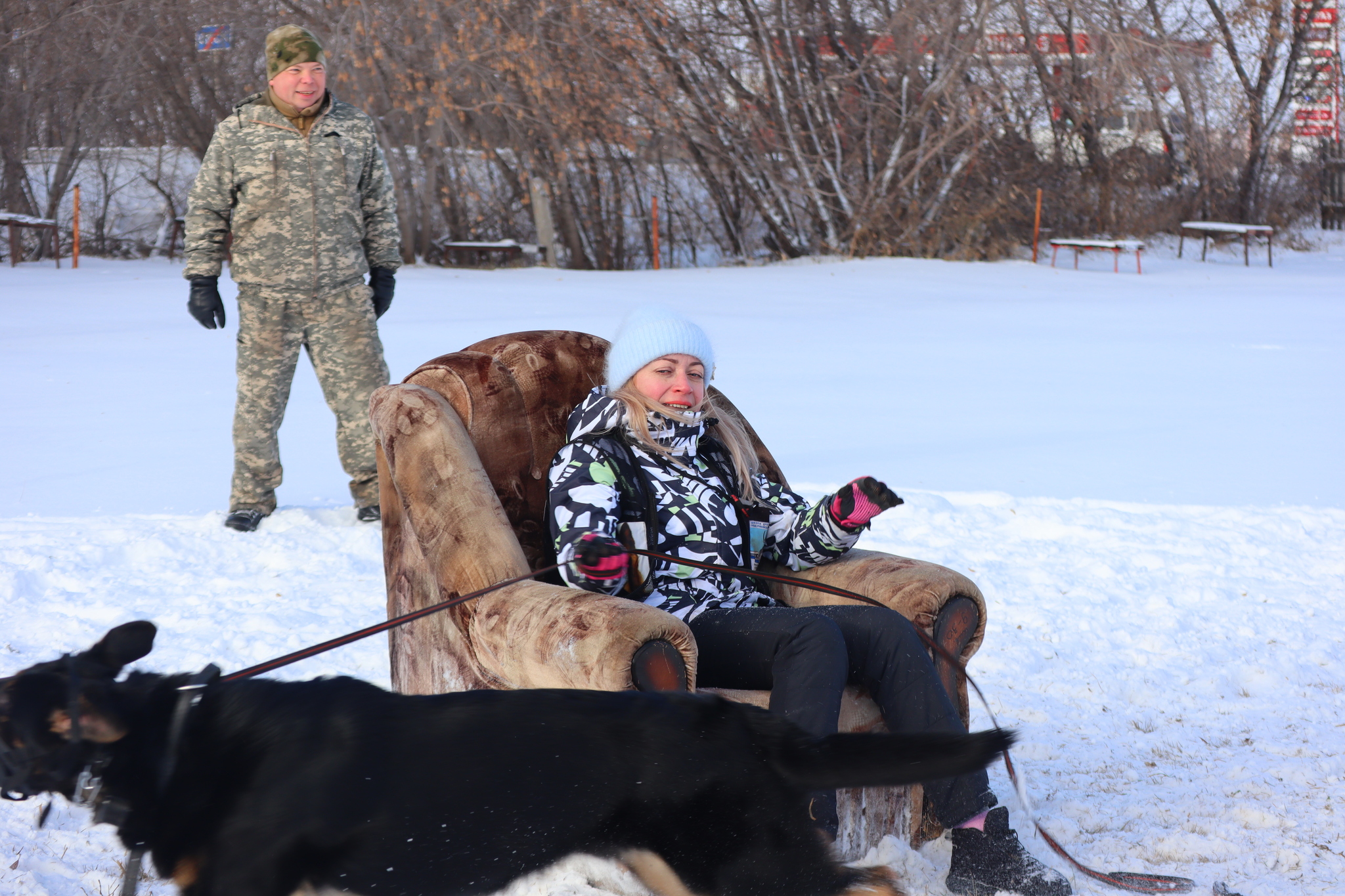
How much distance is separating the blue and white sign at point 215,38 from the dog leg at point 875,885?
52.1ft

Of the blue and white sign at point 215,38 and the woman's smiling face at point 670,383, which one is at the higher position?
the blue and white sign at point 215,38

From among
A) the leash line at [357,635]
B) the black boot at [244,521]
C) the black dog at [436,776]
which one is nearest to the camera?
the black dog at [436,776]

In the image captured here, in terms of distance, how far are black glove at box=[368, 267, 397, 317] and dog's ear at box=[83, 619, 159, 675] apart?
3.50 meters

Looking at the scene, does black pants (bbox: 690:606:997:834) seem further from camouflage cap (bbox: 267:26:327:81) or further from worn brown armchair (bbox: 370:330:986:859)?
camouflage cap (bbox: 267:26:327:81)

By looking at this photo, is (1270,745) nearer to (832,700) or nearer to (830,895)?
(832,700)

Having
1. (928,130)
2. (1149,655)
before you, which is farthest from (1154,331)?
(1149,655)

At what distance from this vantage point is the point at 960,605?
2.46m

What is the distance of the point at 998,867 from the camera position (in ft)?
7.20

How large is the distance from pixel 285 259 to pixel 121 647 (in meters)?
3.36

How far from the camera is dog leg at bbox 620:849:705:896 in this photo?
1.66 meters

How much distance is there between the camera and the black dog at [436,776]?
1.52 meters

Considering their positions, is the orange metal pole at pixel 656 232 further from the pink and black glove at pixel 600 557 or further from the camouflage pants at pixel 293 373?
the pink and black glove at pixel 600 557

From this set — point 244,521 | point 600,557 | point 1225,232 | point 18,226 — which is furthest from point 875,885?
point 1225,232

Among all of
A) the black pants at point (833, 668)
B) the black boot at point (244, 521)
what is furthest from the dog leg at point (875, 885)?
the black boot at point (244, 521)
